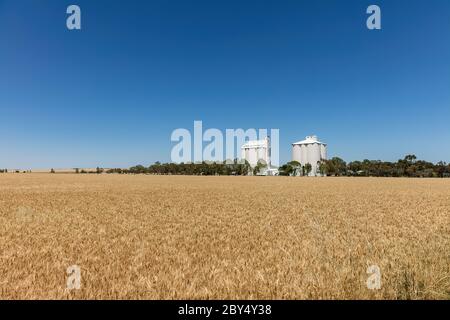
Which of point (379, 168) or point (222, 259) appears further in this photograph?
point (379, 168)

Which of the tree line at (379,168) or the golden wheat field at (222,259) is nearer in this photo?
the golden wheat field at (222,259)

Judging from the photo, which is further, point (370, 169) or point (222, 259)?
point (370, 169)

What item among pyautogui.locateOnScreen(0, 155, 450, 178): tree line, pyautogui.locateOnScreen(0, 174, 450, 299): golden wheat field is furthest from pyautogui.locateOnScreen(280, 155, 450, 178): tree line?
pyautogui.locateOnScreen(0, 174, 450, 299): golden wheat field

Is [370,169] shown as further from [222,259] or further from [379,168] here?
[222,259]

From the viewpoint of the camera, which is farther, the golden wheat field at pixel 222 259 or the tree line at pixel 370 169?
the tree line at pixel 370 169

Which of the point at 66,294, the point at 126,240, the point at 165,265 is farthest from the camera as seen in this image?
the point at 126,240

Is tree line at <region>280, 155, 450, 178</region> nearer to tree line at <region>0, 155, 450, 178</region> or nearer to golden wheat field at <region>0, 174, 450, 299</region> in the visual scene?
tree line at <region>0, 155, 450, 178</region>

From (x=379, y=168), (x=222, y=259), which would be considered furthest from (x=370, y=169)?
(x=222, y=259)

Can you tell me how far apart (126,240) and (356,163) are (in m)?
193

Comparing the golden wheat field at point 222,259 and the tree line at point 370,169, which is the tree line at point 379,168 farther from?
the golden wheat field at point 222,259

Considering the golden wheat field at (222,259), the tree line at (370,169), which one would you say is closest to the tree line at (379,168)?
the tree line at (370,169)
